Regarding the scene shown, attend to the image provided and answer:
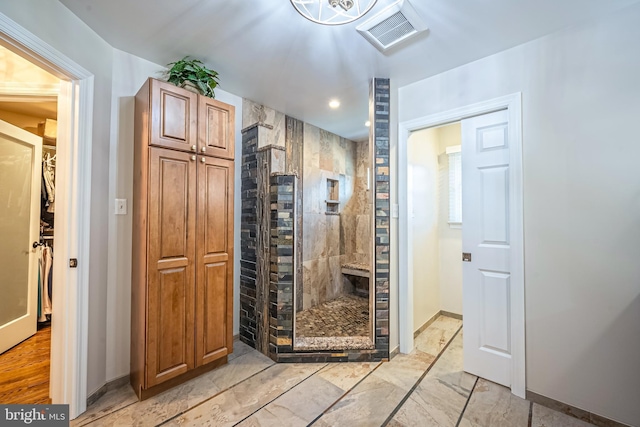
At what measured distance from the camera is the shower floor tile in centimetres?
269

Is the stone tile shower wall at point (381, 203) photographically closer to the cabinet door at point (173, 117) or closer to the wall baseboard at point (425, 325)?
the wall baseboard at point (425, 325)

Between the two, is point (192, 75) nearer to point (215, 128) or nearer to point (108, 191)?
point (215, 128)

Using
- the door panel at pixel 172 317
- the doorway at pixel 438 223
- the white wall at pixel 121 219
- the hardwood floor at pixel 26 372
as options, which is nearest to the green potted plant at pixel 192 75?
the white wall at pixel 121 219

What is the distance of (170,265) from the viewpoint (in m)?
1.81

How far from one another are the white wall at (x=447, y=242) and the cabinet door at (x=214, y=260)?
256 cm

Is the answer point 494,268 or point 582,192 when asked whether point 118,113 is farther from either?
point 582,192

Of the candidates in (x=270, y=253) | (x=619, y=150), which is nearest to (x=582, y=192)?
(x=619, y=150)

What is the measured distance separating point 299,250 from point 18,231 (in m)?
2.80

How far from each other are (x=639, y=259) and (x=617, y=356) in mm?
572

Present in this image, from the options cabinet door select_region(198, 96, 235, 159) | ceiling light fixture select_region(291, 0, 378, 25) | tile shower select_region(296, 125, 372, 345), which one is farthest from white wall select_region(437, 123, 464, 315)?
cabinet door select_region(198, 96, 235, 159)

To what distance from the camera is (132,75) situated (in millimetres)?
2006

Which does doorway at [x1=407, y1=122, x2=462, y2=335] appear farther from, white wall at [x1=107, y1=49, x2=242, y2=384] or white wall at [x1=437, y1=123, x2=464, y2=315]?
white wall at [x1=107, y1=49, x2=242, y2=384]

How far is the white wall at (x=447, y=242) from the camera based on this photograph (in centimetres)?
321

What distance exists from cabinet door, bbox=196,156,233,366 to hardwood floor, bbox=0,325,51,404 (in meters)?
0.99
